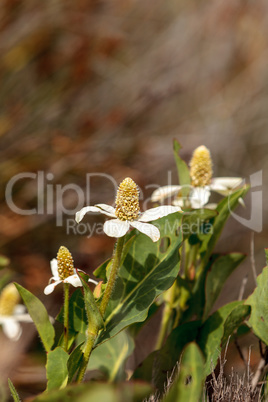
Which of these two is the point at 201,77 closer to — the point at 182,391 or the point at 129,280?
the point at 129,280

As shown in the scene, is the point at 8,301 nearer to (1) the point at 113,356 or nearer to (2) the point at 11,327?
(2) the point at 11,327

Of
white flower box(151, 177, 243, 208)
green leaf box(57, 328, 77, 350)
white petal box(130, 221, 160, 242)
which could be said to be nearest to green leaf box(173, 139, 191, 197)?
white flower box(151, 177, 243, 208)

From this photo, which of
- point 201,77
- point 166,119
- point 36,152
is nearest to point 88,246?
point 36,152

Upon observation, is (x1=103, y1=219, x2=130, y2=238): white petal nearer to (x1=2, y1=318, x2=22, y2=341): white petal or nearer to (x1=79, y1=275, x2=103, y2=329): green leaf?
(x1=79, y1=275, x2=103, y2=329): green leaf

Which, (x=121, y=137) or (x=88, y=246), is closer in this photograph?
(x=88, y=246)

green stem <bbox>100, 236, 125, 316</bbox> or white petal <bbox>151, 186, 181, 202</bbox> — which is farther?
white petal <bbox>151, 186, 181, 202</bbox>

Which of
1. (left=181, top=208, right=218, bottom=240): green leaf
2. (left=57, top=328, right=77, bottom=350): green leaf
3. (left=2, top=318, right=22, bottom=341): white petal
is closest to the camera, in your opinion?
(left=57, top=328, right=77, bottom=350): green leaf
